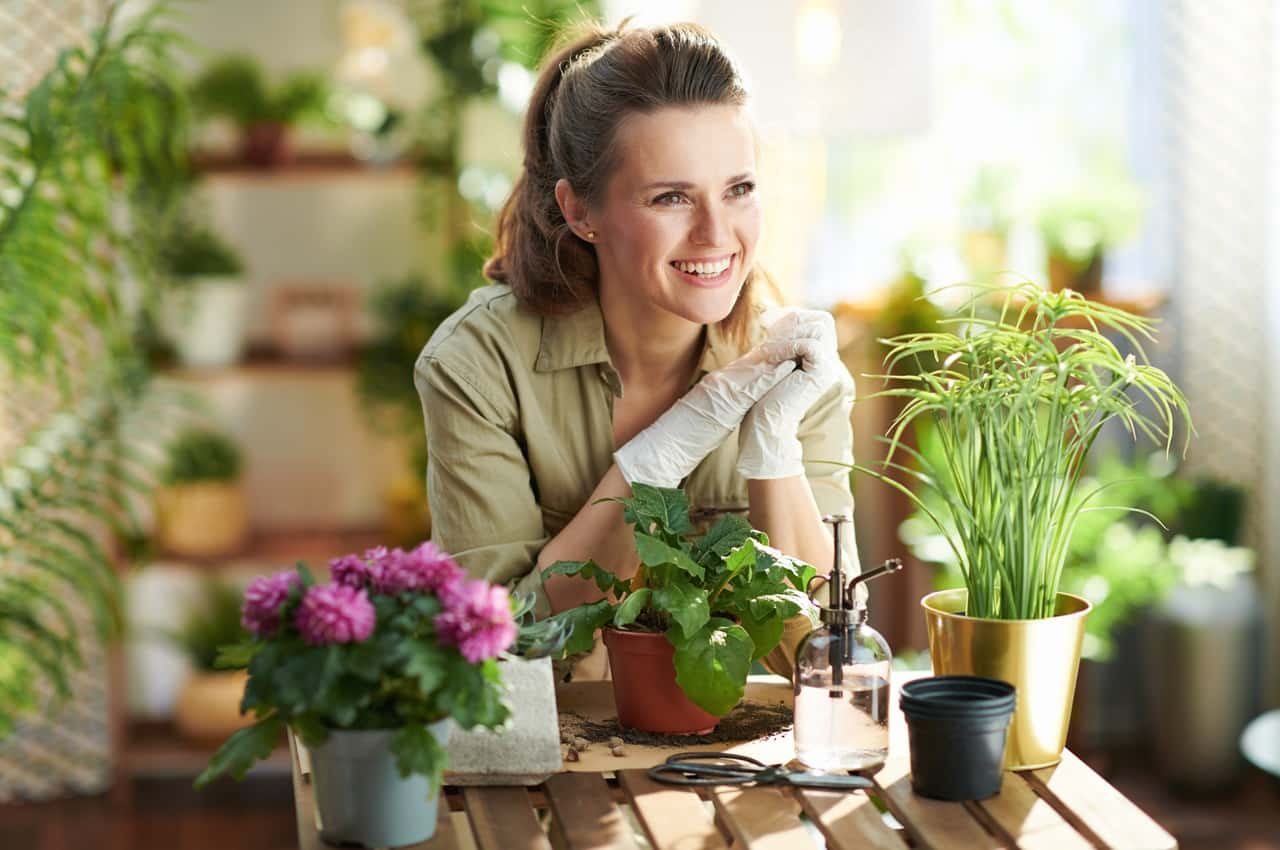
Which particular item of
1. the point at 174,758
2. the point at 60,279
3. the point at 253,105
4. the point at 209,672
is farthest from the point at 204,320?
the point at 60,279

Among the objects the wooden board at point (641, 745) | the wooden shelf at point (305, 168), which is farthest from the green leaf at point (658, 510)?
the wooden shelf at point (305, 168)

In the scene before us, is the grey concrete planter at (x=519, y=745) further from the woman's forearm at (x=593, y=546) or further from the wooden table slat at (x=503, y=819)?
the woman's forearm at (x=593, y=546)

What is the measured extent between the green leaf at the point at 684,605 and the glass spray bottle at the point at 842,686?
0.10 meters

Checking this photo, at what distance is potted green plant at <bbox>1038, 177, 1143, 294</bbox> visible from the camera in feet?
12.0

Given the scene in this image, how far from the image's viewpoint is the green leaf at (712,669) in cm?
144

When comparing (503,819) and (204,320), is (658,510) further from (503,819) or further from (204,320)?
(204,320)

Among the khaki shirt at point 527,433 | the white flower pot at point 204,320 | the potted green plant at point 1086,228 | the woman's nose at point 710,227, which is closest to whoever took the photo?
the woman's nose at point 710,227

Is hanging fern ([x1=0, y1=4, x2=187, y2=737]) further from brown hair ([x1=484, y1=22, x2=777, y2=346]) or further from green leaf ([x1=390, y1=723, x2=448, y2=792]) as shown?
green leaf ([x1=390, y1=723, x2=448, y2=792])

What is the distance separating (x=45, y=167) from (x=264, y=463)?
1.87m

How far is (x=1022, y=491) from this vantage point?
1.44m

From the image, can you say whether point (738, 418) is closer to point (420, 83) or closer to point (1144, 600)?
point (1144, 600)

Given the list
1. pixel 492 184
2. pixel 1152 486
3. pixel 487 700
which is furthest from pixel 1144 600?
pixel 487 700

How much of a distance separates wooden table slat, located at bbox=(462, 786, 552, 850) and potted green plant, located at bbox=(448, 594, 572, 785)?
14 mm

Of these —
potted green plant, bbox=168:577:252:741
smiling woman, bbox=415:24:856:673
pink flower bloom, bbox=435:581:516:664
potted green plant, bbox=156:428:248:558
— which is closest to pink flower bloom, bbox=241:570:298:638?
pink flower bloom, bbox=435:581:516:664
